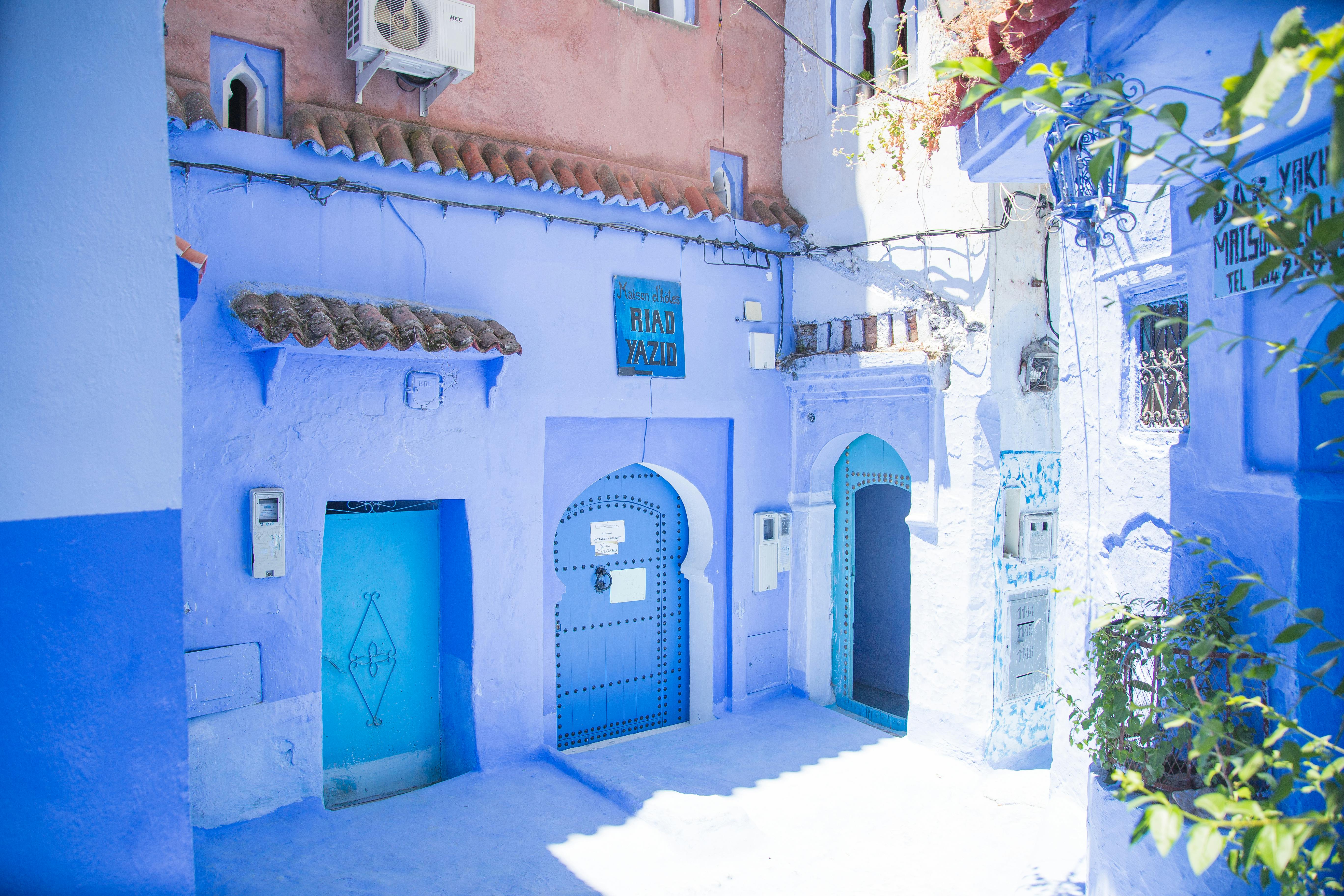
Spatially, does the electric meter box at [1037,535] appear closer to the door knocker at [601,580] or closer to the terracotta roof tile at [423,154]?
the door knocker at [601,580]

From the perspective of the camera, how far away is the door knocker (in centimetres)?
751

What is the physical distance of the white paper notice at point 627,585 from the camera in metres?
7.62

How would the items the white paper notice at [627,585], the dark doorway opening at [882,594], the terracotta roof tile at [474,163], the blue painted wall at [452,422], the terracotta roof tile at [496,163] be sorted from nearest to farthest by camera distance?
the blue painted wall at [452,422] → the terracotta roof tile at [474,163] → the terracotta roof tile at [496,163] → the white paper notice at [627,585] → the dark doorway opening at [882,594]

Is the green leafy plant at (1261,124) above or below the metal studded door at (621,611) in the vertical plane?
above

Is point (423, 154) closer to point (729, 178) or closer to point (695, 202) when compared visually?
point (695, 202)

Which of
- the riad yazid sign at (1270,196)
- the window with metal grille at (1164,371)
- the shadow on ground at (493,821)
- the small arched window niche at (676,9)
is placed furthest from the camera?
the small arched window niche at (676,9)

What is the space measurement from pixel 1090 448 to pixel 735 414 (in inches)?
136

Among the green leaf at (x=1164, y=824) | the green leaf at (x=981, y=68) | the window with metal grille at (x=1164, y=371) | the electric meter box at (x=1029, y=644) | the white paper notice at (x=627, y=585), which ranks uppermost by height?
the green leaf at (x=981, y=68)

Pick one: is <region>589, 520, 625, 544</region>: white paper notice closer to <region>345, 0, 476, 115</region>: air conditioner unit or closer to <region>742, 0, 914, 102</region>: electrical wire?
<region>345, 0, 476, 115</region>: air conditioner unit

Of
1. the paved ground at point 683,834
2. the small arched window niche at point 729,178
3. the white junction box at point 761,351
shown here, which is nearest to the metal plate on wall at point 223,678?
the paved ground at point 683,834

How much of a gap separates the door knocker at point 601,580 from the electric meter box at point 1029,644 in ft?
10.8

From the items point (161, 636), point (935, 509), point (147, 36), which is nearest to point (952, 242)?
point (935, 509)

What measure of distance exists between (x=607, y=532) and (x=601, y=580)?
421 millimetres

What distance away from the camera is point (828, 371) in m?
7.70
